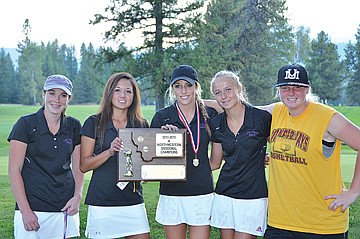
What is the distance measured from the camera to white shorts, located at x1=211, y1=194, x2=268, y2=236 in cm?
479

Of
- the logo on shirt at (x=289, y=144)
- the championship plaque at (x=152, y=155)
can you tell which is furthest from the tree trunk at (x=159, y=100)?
the logo on shirt at (x=289, y=144)

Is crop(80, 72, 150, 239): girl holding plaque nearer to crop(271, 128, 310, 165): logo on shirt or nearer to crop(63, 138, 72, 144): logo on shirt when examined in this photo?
crop(63, 138, 72, 144): logo on shirt

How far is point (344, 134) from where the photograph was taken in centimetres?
410

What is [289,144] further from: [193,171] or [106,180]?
[106,180]

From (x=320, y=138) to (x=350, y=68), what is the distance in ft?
199

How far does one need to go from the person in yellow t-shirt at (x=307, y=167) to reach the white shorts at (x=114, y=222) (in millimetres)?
1184

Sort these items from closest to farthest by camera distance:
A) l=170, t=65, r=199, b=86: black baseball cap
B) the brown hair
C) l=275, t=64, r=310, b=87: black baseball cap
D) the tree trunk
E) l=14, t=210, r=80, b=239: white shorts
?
l=275, t=64, r=310, b=87: black baseball cap → l=14, t=210, r=80, b=239: white shorts → the brown hair → l=170, t=65, r=199, b=86: black baseball cap → the tree trunk

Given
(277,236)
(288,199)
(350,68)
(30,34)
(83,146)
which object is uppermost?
(30,34)

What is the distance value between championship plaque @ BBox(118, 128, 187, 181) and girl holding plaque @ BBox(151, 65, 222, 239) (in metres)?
0.13

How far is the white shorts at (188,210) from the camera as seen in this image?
4.93 meters

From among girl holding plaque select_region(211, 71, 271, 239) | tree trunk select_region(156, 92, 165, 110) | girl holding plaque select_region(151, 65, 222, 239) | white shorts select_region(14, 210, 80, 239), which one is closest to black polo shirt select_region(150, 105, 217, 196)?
girl holding plaque select_region(151, 65, 222, 239)

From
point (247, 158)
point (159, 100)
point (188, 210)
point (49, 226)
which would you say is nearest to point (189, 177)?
point (188, 210)

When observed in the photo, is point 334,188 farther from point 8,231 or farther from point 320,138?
point 8,231

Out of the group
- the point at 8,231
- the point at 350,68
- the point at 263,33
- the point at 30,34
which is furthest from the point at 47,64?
the point at 8,231
